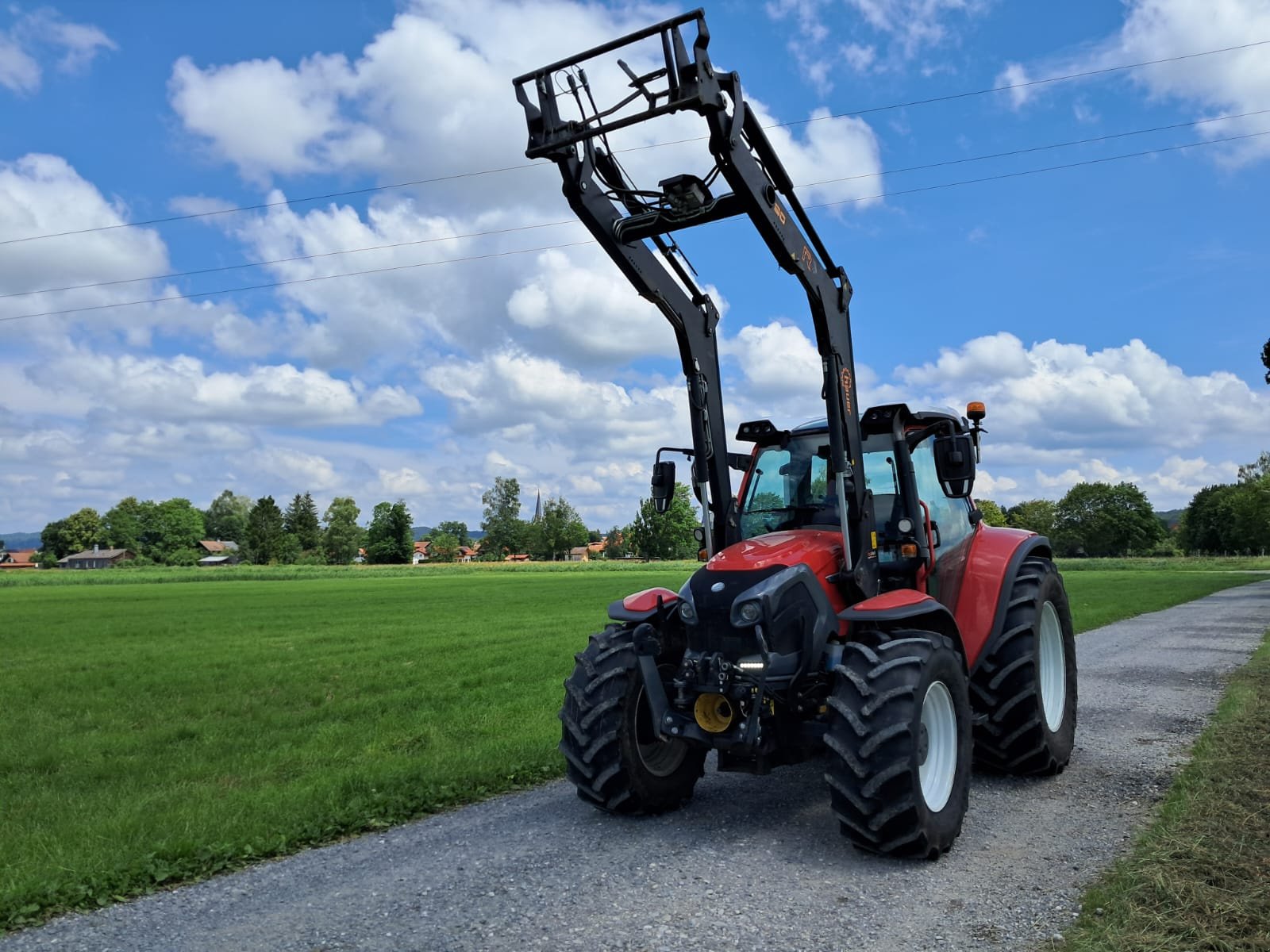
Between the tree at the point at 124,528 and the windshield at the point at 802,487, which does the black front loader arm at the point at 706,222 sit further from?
the tree at the point at 124,528

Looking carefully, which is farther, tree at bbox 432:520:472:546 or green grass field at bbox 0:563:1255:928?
tree at bbox 432:520:472:546

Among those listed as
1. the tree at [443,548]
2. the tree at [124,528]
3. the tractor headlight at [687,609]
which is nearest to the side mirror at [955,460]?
the tractor headlight at [687,609]

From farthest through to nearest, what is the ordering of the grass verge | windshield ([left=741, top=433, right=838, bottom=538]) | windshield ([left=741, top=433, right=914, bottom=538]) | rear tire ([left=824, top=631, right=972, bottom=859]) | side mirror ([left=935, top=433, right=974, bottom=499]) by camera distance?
windshield ([left=741, top=433, right=838, bottom=538])
windshield ([left=741, top=433, right=914, bottom=538])
side mirror ([left=935, top=433, right=974, bottom=499])
rear tire ([left=824, top=631, right=972, bottom=859])
the grass verge

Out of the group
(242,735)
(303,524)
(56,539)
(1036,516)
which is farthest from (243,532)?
(242,735)

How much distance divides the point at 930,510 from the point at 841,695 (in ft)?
7.21

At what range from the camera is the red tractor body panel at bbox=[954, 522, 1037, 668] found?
21.7ft

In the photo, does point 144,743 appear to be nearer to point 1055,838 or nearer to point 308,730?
point 308,730

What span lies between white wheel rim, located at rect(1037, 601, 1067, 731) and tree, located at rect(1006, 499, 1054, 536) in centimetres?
11722

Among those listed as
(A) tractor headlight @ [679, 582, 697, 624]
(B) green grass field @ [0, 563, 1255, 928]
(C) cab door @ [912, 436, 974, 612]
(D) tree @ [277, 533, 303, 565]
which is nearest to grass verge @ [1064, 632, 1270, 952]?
(C) cab door @ [912, 436, 974, 612]

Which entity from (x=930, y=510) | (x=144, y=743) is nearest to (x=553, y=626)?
(x=144, y=743)

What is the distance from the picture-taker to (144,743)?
9914 millimetres

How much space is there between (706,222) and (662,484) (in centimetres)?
196

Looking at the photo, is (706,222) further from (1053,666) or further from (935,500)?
(1053,666)

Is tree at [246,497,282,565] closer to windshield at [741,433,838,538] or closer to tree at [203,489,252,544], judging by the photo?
tree at [203,489,252,544]
